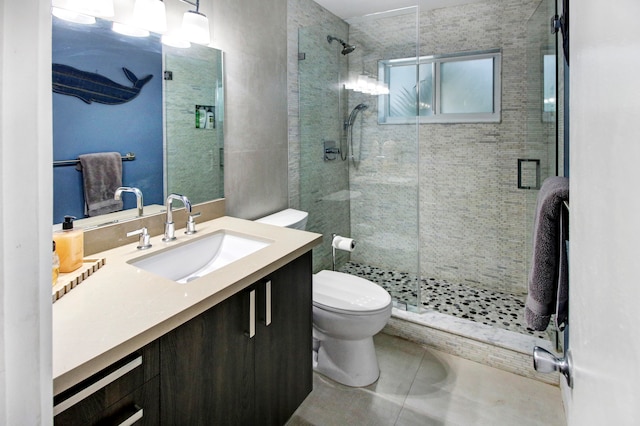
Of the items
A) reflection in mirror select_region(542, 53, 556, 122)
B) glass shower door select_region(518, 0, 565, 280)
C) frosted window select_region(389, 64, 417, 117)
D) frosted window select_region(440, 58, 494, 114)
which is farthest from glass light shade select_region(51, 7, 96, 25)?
frosted window select_region(440, 58, 494, 114)

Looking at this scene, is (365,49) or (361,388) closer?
(361,388)

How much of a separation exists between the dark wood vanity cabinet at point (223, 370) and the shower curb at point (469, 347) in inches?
36.2

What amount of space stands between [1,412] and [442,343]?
2.33 m

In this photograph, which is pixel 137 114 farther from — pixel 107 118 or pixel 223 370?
pixel 223 370

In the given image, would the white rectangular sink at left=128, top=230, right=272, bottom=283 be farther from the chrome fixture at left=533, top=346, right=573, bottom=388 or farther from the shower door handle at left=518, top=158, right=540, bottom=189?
the shower door handle at left=518, top=158, right=540, bottom=189

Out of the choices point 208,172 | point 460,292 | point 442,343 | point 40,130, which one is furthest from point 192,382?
point 460,292

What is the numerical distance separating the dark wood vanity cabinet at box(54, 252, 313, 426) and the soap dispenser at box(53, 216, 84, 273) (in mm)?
455

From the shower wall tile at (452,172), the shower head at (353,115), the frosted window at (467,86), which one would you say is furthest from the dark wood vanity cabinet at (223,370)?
the frosted window at (467,86)

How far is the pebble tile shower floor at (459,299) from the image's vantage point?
253 cm

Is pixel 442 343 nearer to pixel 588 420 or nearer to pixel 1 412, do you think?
pixel 588 420

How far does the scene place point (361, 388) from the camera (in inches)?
77.6

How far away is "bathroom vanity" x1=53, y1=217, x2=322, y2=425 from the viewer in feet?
2.66

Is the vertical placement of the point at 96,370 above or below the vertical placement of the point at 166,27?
below

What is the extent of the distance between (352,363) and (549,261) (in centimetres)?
118
